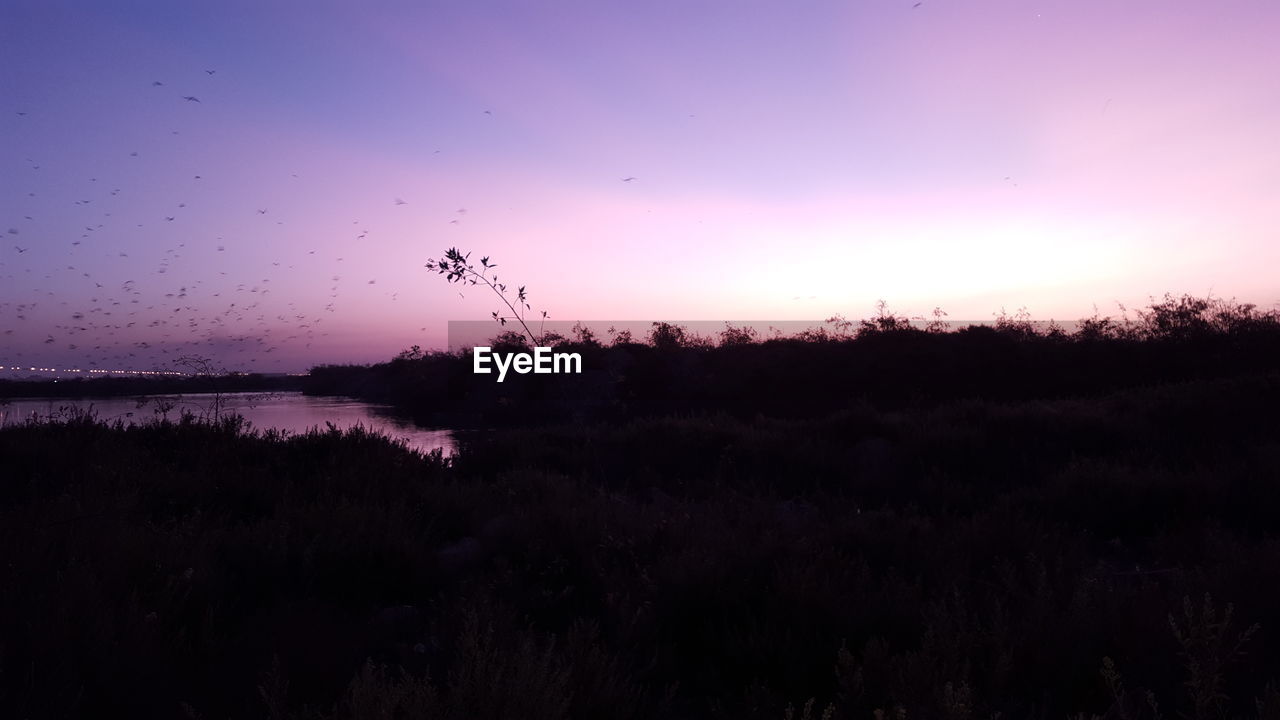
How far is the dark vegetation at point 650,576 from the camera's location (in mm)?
2973

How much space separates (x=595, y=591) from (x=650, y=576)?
399 millimetres

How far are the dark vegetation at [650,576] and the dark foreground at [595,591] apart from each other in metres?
0.02

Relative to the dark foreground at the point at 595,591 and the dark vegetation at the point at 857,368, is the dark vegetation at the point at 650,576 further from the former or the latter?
the dark vegetation at the point at 857,368

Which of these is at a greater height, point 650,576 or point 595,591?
point 650,576

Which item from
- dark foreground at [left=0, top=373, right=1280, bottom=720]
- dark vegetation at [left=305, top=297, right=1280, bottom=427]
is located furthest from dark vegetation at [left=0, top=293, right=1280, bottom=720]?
dark vegetation at [left=305, top=297, right=1280, bottom=427]

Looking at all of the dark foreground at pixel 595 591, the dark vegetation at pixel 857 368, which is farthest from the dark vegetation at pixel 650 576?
the dark vegetation at pixel 857 368

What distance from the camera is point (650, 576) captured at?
4602 mm

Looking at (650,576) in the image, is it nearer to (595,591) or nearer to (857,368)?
(595,591)

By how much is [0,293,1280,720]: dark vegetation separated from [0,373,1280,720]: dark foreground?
22 millimetres

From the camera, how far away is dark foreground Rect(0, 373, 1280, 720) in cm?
294

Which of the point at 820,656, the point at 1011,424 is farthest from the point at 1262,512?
the point at 820,656

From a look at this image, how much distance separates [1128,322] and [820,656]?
79.8 feet

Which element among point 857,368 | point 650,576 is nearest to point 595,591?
point 650,576

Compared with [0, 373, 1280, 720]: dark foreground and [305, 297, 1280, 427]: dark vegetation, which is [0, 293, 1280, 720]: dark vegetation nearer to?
[0, 373, 1280, 720]: dark foreground
